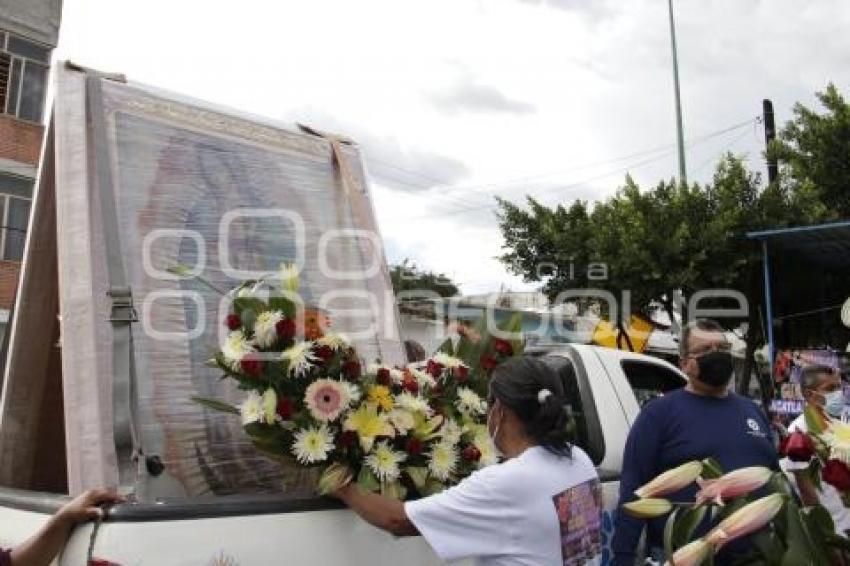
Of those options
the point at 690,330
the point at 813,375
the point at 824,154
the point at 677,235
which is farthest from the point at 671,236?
the point at 690,330

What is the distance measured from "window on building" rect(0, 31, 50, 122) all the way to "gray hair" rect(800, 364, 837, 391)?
19.1m

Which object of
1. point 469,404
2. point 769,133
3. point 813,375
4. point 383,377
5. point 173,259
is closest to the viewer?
point 383,377

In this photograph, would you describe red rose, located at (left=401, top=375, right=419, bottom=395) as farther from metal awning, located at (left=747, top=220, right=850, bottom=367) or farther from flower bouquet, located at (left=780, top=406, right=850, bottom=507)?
metal awning, located at (left=747, top=220, right=850, bottom=367)

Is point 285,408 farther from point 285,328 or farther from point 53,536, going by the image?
point 53,536

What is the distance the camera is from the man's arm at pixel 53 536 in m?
2.09

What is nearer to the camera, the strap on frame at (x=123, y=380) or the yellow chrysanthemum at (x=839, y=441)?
the yellow chrysanthemum at (x=839, y=441)

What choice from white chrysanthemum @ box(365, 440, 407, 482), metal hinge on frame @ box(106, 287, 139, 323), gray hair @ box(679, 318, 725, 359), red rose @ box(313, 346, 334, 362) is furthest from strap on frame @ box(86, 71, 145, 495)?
gray hair @ box(679, 318, 725, 359)

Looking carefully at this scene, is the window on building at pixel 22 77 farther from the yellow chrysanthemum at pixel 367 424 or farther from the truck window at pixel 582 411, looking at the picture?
the yellow chrysanthemum at pixel 367 424

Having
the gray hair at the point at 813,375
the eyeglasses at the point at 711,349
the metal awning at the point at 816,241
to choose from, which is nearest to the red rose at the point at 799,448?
the eyeglasses at the point at 711,349

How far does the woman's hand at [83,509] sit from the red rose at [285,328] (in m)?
0.65

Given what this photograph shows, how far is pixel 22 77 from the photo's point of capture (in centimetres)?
1955

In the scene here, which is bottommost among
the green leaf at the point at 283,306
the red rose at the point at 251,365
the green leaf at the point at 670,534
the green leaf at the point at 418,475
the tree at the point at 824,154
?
the green leaf at the point at 418,475

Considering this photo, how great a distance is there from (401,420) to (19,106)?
1984 cm

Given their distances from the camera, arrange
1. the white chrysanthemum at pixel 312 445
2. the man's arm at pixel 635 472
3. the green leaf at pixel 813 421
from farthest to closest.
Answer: the man's arm at pixel 635 472
the white chrysanthemum at pixel 312 445
the green leaf at pixel 813 421
